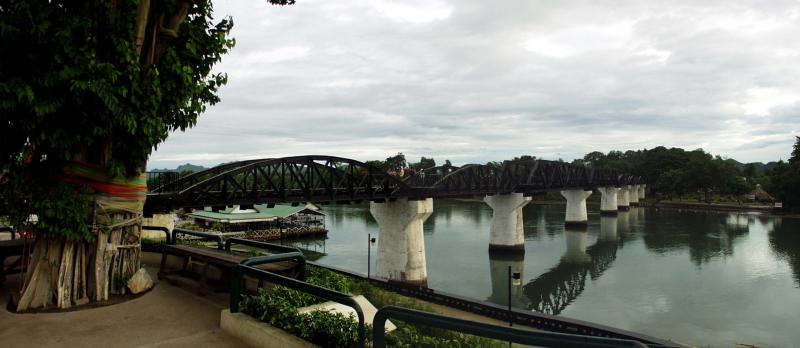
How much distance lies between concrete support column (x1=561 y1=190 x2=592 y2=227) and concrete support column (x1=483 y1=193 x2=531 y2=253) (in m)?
31.7

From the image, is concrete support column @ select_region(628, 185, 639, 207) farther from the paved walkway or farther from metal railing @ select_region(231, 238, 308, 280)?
the paved walkway

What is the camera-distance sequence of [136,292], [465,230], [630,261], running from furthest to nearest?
1. [465,230]
2. [630,261]
3. [136,292]

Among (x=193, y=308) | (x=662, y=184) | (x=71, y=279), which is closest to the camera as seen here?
(x=193, y=308)

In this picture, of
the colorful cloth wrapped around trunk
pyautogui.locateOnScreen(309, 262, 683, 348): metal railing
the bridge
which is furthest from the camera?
the bridge

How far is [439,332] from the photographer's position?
7.21 meters

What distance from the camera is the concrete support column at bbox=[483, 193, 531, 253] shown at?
59406mm

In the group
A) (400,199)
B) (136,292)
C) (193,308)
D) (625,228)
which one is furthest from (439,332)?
(625,228)

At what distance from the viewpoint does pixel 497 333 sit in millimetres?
4090

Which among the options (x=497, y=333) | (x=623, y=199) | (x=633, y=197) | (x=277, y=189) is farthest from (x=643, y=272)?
(x=633, y=197)

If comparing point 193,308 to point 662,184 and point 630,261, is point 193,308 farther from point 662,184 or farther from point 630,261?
point 662,184

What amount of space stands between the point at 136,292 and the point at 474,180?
49.5 meters

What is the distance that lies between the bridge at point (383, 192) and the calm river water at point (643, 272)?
14.8 feet

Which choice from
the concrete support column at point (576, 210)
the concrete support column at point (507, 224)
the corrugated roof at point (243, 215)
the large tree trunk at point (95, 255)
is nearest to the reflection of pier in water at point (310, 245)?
the corrugated roof at point (243, 215)

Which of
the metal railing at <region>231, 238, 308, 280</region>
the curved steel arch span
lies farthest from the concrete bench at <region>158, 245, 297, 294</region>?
the curved steel arch span
